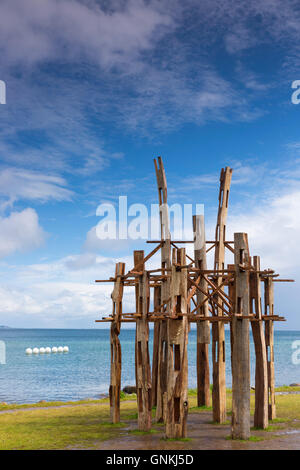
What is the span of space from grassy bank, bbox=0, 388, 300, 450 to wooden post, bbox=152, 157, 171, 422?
4.54 ft

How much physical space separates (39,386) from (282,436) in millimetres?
32906

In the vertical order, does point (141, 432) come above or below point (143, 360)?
below

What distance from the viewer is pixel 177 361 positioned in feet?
46.2

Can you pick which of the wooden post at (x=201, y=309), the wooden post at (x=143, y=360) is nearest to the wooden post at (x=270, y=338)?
the wooden post at (x=201, y=309)

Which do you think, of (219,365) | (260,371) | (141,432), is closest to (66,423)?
(141,432)

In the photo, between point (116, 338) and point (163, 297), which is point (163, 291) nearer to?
point (163, 297)

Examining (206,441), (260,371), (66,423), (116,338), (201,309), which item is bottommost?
(66,423)

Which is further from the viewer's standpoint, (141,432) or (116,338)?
(116,338)

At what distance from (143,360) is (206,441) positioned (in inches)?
123

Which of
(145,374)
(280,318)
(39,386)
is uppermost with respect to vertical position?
(280,318)

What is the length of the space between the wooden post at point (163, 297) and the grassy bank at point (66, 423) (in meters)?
1.38
